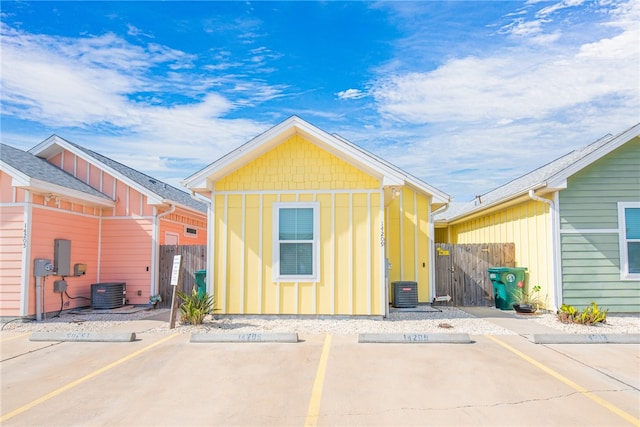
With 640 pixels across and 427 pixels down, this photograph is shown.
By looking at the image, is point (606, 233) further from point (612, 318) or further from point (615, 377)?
point (615, 377)

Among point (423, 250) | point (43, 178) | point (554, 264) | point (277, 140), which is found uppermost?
point (277, 140)

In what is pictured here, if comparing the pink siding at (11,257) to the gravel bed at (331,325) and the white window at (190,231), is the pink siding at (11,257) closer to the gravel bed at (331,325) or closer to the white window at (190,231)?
the gravel bed at (331,325)

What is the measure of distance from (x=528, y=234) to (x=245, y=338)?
8685mm

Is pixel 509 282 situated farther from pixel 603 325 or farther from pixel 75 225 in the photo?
pixel 75 225

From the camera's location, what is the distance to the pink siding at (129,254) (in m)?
13.0

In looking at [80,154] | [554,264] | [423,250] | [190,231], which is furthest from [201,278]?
[554,264]

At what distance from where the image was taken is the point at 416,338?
7.89m

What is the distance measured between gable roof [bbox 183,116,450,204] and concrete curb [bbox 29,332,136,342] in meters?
3.60

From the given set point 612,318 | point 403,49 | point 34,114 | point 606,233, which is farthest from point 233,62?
point 612,318

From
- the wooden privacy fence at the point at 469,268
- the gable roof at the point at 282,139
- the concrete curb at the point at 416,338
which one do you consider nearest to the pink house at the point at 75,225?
the gable roof at the point at 282,139

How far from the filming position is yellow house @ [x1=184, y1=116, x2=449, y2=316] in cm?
997

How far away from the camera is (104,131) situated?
722 inches

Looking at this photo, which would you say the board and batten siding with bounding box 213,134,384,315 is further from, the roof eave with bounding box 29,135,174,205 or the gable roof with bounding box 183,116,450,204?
the roof eave with bounding box 29,135,174,205

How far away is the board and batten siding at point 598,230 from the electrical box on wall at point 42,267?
12.7m
